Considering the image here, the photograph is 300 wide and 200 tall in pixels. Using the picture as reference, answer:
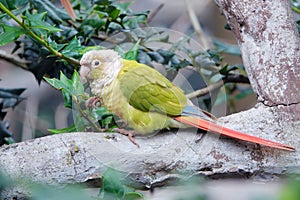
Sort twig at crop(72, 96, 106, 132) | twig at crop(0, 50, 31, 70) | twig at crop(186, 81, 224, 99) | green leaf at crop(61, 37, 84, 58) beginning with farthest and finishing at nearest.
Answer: twig at crop(0, 50, 31, 70), twig at crop(186, 81, 224, 99), green leaf at crop(61, 37, 84, 58), twig at crop(72, 96, 106, 132)

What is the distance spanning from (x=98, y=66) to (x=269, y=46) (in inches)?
13.1

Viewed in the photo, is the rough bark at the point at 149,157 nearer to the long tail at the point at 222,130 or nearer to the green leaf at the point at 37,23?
the long tail at the point at 222,130

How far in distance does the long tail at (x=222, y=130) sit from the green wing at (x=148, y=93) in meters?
0.02

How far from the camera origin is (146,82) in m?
0.94

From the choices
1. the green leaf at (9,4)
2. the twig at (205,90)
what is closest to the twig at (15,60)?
the green leaf at (9,4)

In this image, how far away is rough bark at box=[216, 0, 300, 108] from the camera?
3.28 feet

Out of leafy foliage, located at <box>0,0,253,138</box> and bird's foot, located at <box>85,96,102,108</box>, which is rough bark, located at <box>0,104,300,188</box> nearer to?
bird's foot, located at <box>85,96,102,108</box>

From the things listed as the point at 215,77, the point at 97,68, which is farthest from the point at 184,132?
the point at 215,77

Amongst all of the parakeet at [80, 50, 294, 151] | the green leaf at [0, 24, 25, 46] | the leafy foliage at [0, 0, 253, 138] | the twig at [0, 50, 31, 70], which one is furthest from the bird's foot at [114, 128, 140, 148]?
the twig at [0, 50, 31, 70]

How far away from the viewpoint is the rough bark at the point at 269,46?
1.00 m

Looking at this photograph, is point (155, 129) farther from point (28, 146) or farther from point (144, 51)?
point (144, 51)

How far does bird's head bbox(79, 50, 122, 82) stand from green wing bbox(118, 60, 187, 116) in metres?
0.02

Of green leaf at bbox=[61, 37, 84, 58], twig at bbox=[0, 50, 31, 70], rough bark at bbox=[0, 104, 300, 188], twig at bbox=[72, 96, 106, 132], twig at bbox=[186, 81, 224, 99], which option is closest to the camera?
rough bark at bbox=[0, 104, 300, 188]

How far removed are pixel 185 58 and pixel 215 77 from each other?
0.37 feet
